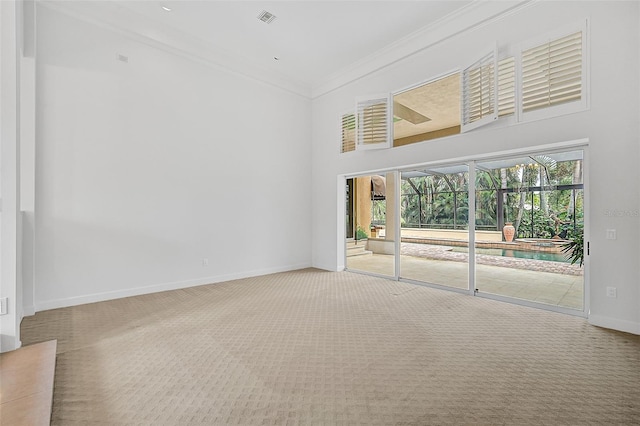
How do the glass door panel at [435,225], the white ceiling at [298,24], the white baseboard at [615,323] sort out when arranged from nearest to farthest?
the white baseboard at [615,323], the white ceiling at [298,24], the glass door panel at [435,225]

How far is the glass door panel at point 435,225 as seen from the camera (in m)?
4.84

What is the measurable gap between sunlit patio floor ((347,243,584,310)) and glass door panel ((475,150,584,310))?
0.01 m

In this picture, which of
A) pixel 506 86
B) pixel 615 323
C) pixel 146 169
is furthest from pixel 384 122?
pixel 615 323

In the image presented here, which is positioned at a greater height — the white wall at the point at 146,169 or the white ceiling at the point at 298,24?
the white ceiling at the point at 298,24

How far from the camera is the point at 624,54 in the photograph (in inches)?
125

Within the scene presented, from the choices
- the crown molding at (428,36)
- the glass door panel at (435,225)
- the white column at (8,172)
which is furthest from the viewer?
the glass door panel at (435,225)

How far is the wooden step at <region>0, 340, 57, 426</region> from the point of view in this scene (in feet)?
5.86

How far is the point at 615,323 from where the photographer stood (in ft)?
10.6

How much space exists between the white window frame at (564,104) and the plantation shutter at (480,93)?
265 millimetres

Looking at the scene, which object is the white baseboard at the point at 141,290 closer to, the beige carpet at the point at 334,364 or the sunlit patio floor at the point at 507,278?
the beige carpet at the point at 334,364

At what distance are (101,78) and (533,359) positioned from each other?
5926mm

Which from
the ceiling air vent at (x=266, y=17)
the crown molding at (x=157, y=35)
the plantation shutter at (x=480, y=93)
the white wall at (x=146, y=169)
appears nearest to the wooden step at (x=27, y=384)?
the white wall at (x=146, y=169)

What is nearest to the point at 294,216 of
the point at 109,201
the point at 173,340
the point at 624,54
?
the point at 109,201

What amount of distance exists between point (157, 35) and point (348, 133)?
11.9ft
